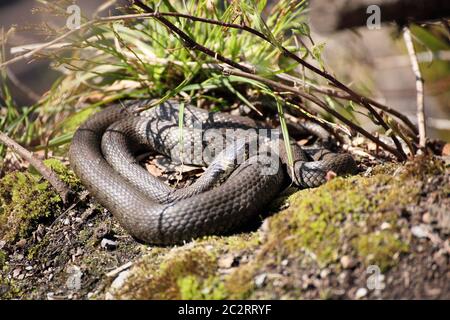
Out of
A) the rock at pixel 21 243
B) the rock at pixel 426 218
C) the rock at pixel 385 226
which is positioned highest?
the rock at pixel 426 218

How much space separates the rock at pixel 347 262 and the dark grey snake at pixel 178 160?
1.27 m

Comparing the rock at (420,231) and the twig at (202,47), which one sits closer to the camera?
the rock at (420,231)

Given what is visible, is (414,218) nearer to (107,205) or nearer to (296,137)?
(296,137)

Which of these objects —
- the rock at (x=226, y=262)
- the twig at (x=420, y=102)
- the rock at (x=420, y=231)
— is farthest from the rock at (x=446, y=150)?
the rock at (x=226, y=262)

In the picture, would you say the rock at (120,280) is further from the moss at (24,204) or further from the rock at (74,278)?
the moss at (24,204)

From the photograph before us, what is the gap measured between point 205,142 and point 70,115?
2.19m

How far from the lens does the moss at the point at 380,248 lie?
392 centimetres

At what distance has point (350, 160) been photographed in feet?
18.4

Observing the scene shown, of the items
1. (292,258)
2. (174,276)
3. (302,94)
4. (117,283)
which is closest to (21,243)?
(117,283)

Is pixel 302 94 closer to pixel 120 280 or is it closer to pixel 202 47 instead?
pixel 202 47

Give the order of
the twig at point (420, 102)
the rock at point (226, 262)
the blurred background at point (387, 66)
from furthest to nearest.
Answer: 1. the blurred background at point (387, 66)
2. the twig at point (420, 102)
3. the rock at point (226, 262)

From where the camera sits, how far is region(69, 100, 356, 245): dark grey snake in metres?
4.96

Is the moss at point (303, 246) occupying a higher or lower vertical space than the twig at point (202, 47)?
lower
